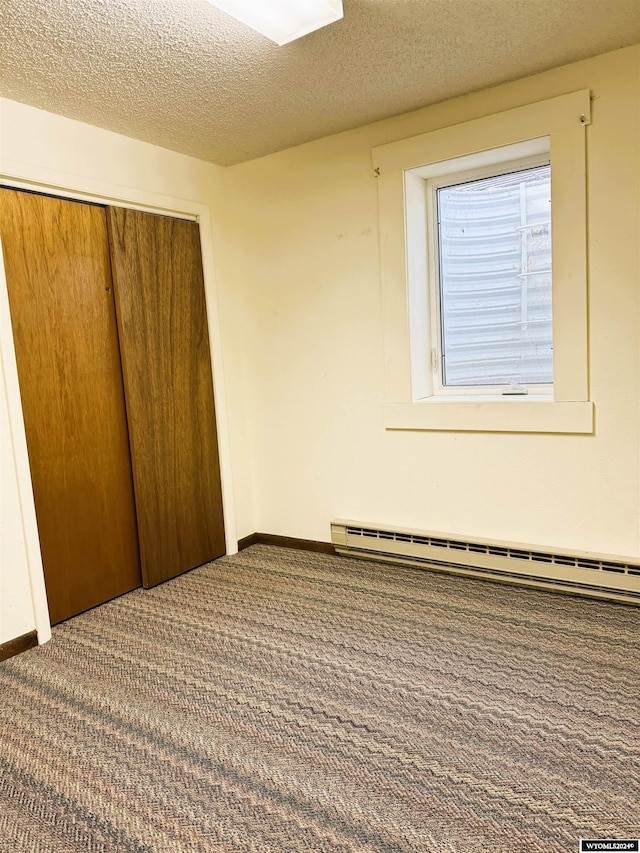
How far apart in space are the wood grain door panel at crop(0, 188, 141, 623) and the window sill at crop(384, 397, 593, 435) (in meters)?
1.48

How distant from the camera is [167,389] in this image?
3.17 meters

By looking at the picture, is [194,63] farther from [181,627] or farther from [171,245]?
[181,627]

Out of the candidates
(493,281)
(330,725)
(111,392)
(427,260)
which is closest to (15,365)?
(111,392)

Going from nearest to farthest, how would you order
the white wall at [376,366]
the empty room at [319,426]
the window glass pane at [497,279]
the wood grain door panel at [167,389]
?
the empty room at [319,426] → the white wall at [376,366] → the window glass pane at [497,279] → the wood grain door panel at [167,389]

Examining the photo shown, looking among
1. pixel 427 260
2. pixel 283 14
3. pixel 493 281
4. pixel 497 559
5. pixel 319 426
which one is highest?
pixel 283 14

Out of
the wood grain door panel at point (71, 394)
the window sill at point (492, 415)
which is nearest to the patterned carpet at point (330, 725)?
the wood grain door panel at point (71, 394)

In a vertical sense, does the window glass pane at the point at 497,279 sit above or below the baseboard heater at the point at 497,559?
above

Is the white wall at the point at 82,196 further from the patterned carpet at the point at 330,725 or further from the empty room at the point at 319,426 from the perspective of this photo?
the patterned carpet at the point at 330,725

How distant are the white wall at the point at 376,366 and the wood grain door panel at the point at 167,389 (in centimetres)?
36

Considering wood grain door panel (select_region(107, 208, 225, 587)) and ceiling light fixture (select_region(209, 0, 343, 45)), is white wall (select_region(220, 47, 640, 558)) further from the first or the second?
ceiling light fixture (select_region(209, 0, 343, 45))

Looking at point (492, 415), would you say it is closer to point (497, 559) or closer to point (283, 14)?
point (497, 559)

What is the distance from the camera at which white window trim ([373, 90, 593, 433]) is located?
98.2 inches

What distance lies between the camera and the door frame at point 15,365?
2.45 m

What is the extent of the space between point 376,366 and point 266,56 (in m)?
1.53
